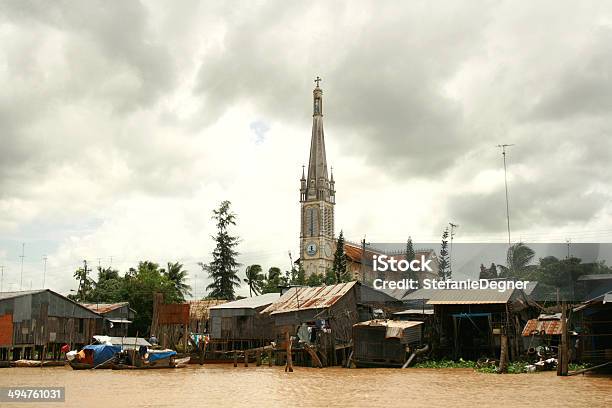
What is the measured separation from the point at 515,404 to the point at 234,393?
935cm

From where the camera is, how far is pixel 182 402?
63.7 ft

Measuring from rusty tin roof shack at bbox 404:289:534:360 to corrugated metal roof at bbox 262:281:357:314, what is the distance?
5965mm

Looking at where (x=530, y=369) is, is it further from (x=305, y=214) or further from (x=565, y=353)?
(x=305, y=214)

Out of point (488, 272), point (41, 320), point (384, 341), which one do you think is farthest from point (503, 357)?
point (41, 320)

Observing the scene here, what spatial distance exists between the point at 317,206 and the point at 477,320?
314 ft

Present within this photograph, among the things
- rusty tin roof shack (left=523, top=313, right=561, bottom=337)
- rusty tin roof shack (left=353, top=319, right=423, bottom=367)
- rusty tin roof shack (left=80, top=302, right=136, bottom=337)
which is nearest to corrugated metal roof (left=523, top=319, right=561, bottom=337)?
rusty tin roof shack (left=523, top=313, right=561, bottom=337)

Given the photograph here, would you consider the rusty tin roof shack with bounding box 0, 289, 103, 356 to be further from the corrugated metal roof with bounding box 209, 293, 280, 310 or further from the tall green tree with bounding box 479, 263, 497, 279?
the tall green tree with bounding box 479, 263, 497, 279

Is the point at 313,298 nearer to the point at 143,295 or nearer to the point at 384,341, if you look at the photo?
the point at 384,341

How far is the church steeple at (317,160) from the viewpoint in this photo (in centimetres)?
13375

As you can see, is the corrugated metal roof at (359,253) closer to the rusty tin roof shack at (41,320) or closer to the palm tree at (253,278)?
the palm tree at (253,278)

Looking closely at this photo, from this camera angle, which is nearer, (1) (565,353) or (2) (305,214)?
(1) (565,353)

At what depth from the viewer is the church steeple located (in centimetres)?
13375

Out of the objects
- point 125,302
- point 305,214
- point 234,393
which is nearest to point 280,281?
point 125,302

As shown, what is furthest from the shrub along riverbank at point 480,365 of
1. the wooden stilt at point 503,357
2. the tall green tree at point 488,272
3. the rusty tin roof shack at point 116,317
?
the rusty tin roof shack at point 116,317
